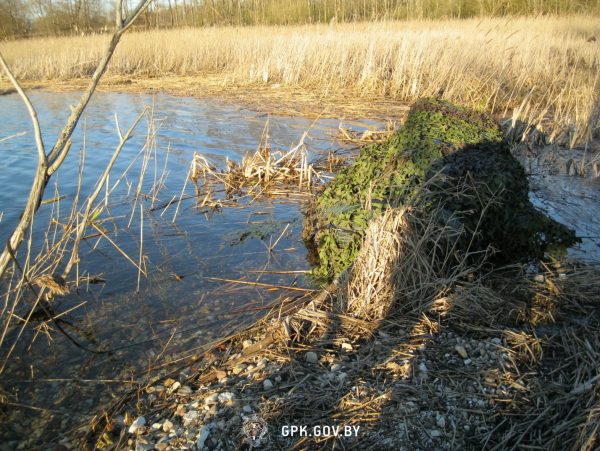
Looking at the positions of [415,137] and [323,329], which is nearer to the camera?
[323,329]

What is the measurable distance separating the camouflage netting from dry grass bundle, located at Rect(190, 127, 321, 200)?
1357 mm

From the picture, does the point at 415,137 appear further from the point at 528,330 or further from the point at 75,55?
the point at 75,55

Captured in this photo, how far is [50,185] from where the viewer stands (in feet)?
17.9

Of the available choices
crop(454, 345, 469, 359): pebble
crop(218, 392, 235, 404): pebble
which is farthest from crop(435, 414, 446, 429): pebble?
crop(218, 392, 235, 404): pebble

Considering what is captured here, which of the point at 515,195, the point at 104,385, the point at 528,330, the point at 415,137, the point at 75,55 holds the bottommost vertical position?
the point at 104,385

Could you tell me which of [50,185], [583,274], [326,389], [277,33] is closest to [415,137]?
[583,274]

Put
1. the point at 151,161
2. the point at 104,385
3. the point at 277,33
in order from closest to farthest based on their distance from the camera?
the point at 104,385, the point at 151,161, the point at 277,33

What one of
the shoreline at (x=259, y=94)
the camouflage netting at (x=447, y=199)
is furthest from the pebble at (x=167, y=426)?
the shoreline at (x=259, y=94)

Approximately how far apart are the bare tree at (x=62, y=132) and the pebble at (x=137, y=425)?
3.08ft

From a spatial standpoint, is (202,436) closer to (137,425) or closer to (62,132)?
(137,425)

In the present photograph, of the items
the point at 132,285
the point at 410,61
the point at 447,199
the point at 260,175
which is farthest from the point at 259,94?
the point at 447,199

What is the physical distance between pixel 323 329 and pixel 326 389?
0.49 metres

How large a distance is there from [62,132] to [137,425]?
1350 mm

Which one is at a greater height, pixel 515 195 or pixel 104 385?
pixel 515 195
